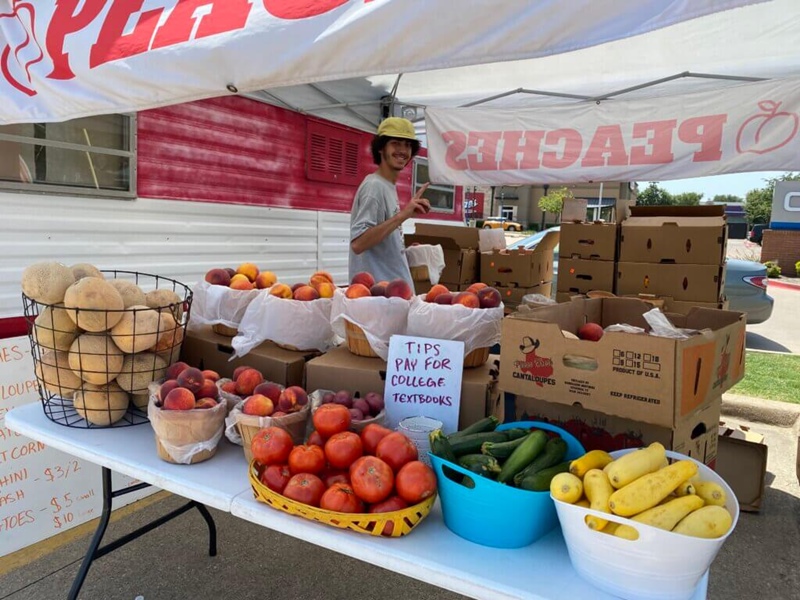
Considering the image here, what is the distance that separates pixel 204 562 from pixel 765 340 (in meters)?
9.08

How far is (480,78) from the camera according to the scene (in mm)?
4680

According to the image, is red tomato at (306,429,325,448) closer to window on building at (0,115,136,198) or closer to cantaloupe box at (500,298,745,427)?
cantaloupe box at (500,298,745,427)

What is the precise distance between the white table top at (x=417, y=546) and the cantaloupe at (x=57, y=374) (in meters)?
0.28

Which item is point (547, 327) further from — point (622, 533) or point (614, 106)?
point (614, 106)

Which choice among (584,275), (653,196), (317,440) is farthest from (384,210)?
(653,196)

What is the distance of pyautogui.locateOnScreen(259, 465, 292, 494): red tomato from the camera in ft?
4.61

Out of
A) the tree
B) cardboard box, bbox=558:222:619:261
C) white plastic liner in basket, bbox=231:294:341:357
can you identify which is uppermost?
the tree

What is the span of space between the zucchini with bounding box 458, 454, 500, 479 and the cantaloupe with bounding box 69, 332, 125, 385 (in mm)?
1268

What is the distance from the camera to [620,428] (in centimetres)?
164

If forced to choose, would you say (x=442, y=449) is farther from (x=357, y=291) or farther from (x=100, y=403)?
(x=100, y=403)

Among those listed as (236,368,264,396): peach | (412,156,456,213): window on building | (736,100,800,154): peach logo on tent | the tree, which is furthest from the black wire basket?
the tree

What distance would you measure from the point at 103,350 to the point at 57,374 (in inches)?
9.8

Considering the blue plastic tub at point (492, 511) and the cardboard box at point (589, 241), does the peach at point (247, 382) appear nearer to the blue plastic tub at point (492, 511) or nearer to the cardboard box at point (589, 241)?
the blue plastic tub at point (492, 511)

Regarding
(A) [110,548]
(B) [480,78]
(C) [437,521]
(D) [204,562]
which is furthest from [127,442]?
(B) [480,78]
